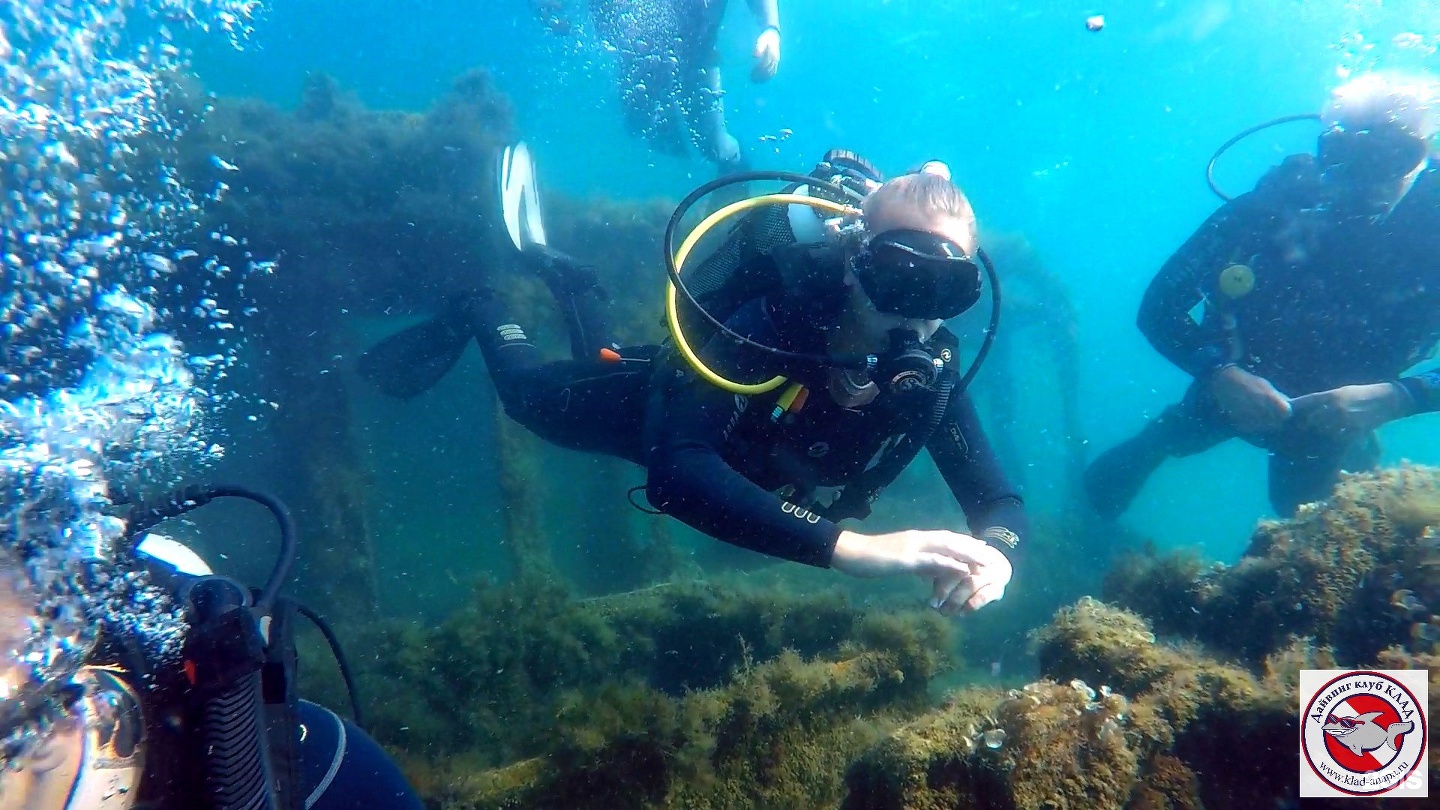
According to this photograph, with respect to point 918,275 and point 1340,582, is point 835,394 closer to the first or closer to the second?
point 918,275

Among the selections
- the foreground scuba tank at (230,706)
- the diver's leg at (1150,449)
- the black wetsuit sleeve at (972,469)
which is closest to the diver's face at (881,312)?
the black wetsuit sleeve at (972,469)

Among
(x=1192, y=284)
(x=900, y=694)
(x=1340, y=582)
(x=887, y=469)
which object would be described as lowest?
(x=900, y=694)

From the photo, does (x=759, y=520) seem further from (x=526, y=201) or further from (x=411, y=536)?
(x=411, y=536)

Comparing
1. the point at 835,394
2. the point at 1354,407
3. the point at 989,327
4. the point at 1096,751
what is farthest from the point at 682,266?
the point at 1354,407

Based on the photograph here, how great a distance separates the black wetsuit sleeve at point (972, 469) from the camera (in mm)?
3590

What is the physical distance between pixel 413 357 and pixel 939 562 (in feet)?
20.0

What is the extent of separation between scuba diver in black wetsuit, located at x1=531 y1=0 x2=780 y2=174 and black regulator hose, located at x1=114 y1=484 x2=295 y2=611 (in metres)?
9.60

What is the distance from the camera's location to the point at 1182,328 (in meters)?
6.38

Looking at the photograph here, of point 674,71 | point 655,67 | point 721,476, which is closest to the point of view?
point 721,476

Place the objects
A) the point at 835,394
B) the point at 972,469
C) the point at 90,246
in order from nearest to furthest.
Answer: the point at 835,394
the point at 972,469
the point at 90,246

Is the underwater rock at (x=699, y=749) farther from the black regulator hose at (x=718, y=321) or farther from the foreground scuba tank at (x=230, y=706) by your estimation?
the foreground scuba tank at (x=230, y=706)

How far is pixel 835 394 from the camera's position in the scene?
317 centimetres

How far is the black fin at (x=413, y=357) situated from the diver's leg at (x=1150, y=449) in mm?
8082

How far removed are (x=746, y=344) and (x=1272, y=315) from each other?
6563 millimetres
